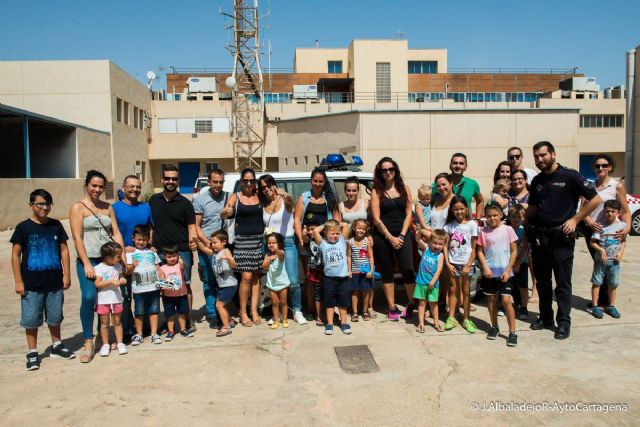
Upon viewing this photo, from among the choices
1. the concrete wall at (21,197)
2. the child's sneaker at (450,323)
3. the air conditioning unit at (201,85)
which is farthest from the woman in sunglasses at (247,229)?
the air conditioning unit at (201,85)

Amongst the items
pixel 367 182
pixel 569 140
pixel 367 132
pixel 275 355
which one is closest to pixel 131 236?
pixel 275 355

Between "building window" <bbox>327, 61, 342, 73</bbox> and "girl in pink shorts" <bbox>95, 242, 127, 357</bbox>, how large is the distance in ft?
157

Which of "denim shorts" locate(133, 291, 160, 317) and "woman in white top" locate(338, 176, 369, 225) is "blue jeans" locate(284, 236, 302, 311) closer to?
"woman in white top" locate(338, 176, 369, 225)

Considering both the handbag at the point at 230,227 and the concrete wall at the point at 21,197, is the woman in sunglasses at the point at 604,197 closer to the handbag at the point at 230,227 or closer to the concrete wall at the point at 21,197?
the handbag at the point at 230,227

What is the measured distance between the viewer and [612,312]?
18.0ft

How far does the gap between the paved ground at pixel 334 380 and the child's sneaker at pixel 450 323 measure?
0.11 m

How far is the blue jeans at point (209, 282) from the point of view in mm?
5352

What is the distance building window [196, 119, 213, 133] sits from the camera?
113ft

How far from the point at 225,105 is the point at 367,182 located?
3008 centimetres

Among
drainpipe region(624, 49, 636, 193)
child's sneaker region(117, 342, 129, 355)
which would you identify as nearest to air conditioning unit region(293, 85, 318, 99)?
drainpipe region(624, 49, 636, 193)

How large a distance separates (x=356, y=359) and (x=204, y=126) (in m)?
32.1

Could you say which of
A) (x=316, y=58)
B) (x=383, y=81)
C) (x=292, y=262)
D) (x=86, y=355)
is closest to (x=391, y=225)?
(x=292, y=262)

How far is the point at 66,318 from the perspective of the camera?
237 inches

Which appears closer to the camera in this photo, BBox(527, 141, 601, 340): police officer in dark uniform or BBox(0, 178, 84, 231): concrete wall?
BBox(527, 141, 601, 340): police officer in dark uniform
